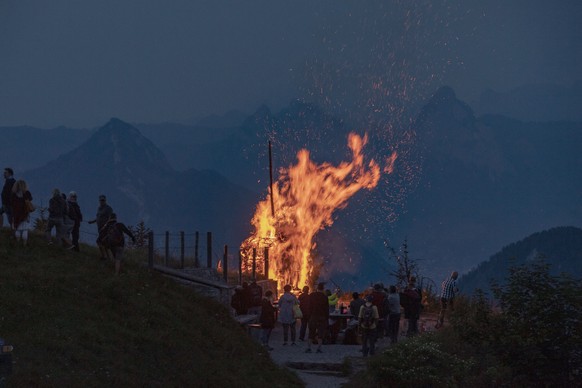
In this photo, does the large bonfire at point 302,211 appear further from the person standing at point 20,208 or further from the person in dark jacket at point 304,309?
the person standing at point 20,208

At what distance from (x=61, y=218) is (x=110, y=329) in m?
6.68

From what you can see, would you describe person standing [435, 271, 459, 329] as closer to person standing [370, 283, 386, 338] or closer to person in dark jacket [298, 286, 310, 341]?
person standing [370, 283, 386, 338]

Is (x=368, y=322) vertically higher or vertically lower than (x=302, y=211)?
lower

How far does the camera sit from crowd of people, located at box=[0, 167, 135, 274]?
21969 millimetres

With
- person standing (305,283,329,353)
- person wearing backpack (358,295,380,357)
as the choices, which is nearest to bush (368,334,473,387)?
person wearing backpack (358,295,380,357)

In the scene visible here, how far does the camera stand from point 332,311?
29.5 m

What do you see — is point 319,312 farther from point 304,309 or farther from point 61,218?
point 61,218

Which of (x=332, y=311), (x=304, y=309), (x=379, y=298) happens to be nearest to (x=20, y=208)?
(x=304, y=309)

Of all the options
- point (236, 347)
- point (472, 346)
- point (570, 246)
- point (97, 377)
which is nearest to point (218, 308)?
point (236, 347)

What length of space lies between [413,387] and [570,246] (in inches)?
7279

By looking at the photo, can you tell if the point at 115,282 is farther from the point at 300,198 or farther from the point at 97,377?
the point at 300,198

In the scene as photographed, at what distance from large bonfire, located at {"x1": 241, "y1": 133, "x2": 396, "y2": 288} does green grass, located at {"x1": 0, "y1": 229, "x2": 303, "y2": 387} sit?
20.3 meters

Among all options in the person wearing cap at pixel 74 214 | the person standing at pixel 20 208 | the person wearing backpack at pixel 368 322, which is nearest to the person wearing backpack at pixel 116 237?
the person wearing cap at pixel 74 214

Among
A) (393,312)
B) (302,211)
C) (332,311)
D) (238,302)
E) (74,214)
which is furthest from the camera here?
(302,211)
